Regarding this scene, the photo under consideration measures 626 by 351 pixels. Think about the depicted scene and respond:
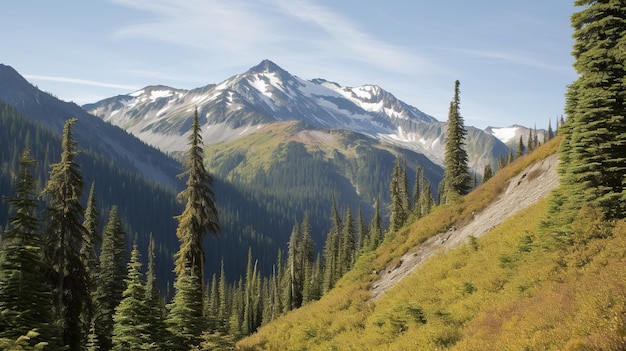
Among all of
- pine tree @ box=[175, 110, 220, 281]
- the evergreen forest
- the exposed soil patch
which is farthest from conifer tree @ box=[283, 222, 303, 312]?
pine tree @ box=[175, 110, 220, 281]

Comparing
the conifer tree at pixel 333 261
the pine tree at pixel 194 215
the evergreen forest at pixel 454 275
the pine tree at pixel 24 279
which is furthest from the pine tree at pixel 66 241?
the conifer tree at pixel 333 261

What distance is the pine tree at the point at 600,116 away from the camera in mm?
16016

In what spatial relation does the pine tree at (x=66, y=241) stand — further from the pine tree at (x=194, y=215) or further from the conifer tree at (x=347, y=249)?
the conifer tree at (x=347, y=249)

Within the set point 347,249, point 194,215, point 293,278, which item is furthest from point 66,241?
point 347,249

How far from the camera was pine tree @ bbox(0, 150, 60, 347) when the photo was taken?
1698 centimetres

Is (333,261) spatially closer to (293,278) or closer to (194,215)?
(293,278)

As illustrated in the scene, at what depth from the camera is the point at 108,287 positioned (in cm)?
3644

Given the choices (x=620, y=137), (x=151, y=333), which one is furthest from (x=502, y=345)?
(x=151, y=333)

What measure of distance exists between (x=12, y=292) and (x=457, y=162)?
48.6m

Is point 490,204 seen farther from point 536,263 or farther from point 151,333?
point 151,333

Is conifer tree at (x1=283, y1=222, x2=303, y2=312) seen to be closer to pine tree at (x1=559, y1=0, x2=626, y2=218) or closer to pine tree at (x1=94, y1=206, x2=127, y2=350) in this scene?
pine tree at (x1=94, y1=206, x2=127, y2=350)

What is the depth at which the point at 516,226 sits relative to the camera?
22047mm

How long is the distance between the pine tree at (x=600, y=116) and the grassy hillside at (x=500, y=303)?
1138 millimetres

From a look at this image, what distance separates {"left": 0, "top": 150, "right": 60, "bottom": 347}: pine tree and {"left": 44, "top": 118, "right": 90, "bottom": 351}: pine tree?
3.79 meters
